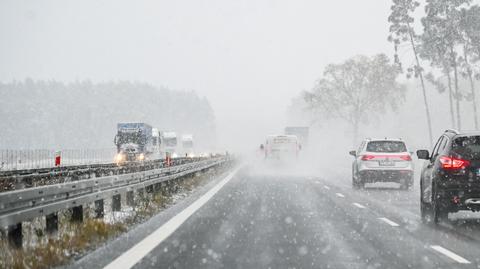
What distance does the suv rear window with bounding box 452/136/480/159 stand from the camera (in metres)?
11.0

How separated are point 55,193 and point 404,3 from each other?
1994 inches

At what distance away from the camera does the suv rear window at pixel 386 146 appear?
22.3 m

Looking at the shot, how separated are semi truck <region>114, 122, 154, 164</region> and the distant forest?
74572 millimetres

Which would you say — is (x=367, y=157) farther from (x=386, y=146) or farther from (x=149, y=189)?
(x=149, y=189)

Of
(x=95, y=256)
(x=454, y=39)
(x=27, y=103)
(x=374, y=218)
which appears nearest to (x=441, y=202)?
(x=374, y=218)

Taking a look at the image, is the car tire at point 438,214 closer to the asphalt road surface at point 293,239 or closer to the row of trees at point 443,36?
the asphalt road surface at point 293,239

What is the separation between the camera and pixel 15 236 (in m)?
7.39

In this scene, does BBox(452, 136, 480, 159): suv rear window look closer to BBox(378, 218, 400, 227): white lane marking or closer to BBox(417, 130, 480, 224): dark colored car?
BBox(417, 130, 480, 224): dark colored car

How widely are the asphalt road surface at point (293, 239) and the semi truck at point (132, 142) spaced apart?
3727 cm

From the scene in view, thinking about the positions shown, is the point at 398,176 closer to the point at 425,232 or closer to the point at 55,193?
the point at 425,232

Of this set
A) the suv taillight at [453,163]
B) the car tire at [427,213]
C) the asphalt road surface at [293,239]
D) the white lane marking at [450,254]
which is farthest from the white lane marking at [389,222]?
the white lane marking at [450,254]

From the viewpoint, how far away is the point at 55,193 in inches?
336

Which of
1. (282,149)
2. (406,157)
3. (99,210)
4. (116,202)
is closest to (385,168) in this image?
(406,157)

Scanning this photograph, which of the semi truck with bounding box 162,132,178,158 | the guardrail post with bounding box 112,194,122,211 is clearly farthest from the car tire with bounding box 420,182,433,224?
the semi truck with bounding box 162,132,178,158
